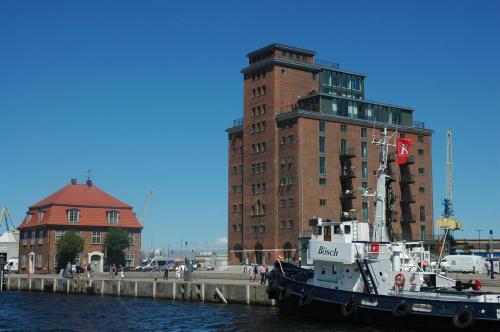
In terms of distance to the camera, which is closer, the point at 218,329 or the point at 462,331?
the point at 462,331

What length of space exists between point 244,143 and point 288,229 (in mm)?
17040

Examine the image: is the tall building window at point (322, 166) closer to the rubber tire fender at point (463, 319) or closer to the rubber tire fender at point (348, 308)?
the rubber tire fender at point (348, 308)

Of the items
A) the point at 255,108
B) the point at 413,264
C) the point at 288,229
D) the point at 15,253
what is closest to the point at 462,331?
the point at 413,264

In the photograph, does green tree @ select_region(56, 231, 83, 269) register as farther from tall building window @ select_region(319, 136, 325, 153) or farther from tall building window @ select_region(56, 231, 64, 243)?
tall building window @ select_region(319, 136, 325, 153)

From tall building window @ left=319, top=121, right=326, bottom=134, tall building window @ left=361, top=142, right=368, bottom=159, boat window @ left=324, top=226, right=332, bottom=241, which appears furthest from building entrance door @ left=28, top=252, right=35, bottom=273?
boat window @ left=324, top=226, right=332, bottom=241

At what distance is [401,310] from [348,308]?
3795mm

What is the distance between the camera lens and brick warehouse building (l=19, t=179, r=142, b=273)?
118 meters

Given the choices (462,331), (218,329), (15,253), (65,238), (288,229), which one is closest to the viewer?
(462,331)

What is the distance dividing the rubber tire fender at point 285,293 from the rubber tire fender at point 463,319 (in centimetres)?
1300

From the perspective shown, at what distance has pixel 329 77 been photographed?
116 m

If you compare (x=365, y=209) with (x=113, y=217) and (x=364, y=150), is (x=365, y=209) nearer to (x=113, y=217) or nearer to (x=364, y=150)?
(x=364, y=150)

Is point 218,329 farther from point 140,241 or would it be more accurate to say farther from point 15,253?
point 15,253

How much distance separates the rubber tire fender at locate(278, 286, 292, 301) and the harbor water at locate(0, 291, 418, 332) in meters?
1.21

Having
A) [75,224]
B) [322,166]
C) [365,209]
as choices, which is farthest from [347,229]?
[75,224]
